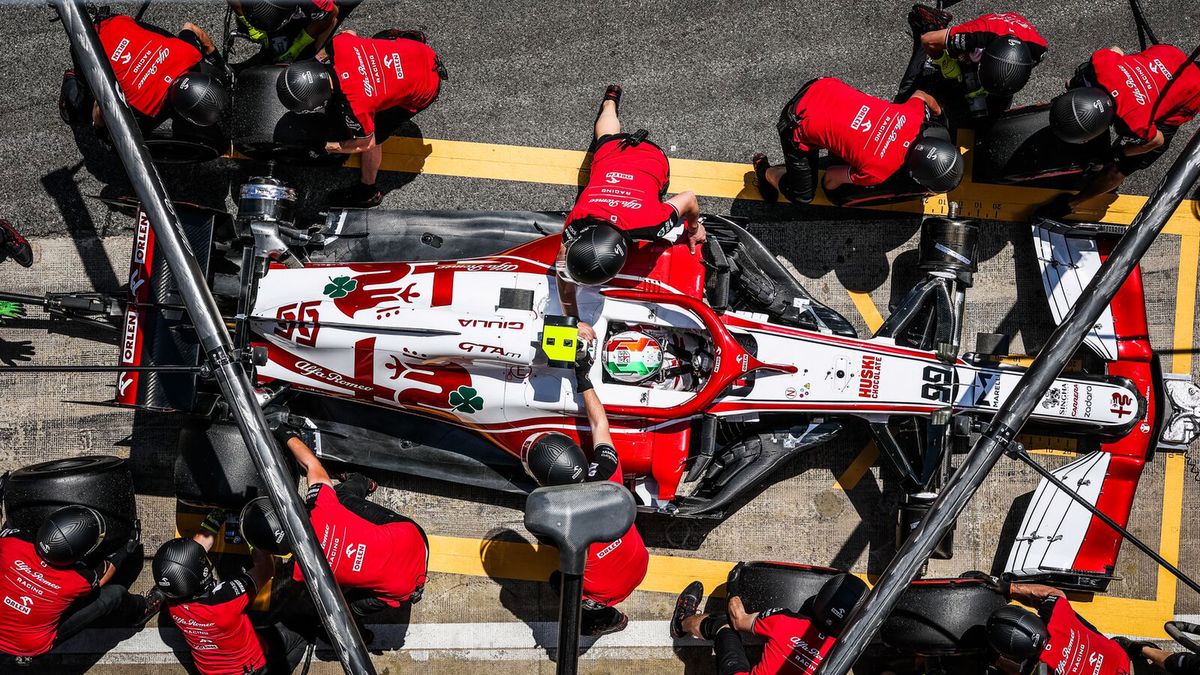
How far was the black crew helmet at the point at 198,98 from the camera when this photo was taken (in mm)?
5789

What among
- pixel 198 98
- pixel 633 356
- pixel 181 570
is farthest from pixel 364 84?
pixel 181 570

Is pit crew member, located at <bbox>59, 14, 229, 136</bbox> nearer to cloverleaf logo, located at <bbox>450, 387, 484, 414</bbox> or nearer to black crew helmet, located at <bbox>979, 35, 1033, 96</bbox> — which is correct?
cloverleaf logo, located at <bbox>450, 387, 484, 414</bbox>

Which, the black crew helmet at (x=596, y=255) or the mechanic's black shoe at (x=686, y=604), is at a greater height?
the black crew helmet at (x=596, y=255)

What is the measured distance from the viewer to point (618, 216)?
221 inches

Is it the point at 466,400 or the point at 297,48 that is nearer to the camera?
the point at 466,400

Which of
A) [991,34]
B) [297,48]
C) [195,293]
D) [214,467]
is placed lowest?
[214,467]

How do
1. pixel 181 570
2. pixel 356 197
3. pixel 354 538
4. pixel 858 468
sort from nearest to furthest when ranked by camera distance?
pixel 354 538, pixel 181 570, pixel 356 197, pixel 858 468

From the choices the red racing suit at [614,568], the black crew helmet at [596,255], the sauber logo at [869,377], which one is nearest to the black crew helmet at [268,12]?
the black crew helmet at [596,255]

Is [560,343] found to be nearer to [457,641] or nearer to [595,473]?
[595,473]

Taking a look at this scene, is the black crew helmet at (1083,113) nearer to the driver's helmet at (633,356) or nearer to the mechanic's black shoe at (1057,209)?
the mechanic's black shoe at (1057,209)

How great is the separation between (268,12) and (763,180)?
4.05 meters

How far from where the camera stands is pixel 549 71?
23.4ft

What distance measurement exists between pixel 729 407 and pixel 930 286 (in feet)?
6.28

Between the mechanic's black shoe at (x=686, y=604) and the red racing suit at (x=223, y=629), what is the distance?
10.8 ft
